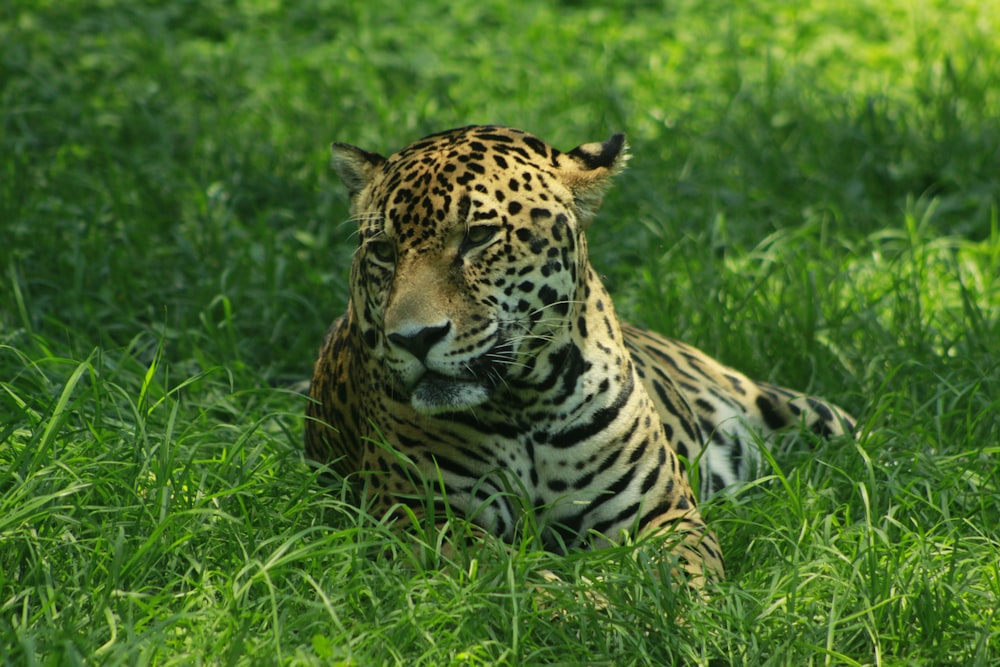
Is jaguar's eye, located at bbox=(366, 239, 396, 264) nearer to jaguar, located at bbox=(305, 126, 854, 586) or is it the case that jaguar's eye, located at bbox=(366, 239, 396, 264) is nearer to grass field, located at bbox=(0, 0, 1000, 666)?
jaguar, located at bbox=(305, 126, 854, 586)

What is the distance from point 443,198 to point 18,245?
327 centimetres

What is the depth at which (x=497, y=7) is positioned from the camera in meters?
10.6

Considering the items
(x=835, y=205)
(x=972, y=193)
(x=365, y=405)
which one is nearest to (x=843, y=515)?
(x=365, y=405)

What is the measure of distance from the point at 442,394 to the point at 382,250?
0.48m

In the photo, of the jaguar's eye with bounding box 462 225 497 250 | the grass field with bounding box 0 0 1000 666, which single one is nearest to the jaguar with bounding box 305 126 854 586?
the jaguar's eye with bounding box 462 225 497 250

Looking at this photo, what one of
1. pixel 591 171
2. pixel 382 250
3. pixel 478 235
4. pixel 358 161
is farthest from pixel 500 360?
pixel 358 161

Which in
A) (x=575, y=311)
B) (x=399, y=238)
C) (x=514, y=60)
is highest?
(x=399, y=238)

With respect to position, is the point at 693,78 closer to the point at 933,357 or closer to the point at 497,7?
the point at 497,7

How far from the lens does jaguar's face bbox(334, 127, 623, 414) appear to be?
3.79 m

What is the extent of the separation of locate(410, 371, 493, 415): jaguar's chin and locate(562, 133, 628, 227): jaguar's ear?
63 cm

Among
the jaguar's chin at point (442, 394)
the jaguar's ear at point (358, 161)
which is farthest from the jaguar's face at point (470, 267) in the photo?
the jaguar's ear at point (358, 161)

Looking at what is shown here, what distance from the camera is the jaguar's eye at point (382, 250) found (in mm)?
3973

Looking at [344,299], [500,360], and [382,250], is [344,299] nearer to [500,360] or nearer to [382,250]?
[382,250]

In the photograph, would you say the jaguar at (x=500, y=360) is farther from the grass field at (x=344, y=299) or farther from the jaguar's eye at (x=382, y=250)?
the grass field at (x=344, y=299)
